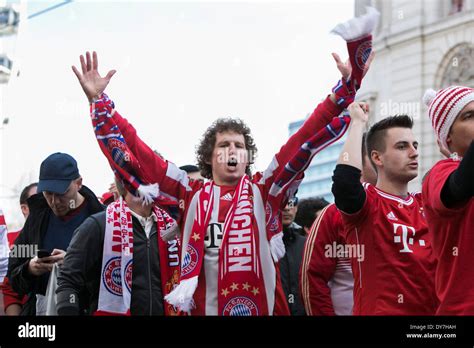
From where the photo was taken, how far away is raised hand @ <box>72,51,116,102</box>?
4.64 m

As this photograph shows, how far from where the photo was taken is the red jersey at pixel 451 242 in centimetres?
330

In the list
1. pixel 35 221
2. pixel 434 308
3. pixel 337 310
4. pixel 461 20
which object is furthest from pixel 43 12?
pixel 461 20

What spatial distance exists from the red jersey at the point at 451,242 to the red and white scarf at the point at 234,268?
3.63ft

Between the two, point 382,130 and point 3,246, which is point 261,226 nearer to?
point 382,130

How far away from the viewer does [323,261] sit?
5.16 m

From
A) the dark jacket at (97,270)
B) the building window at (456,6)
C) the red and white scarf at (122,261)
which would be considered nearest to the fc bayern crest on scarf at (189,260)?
the red and white scarf at (122,261)

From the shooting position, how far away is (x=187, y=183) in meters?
4.62

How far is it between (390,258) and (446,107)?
0.98m

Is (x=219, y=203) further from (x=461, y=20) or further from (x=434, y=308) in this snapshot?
(x=461, y=20)

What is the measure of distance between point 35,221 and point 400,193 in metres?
2.23

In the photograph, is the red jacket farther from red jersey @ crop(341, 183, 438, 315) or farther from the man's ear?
red jersey @ crop(341, 183, 438, 315)

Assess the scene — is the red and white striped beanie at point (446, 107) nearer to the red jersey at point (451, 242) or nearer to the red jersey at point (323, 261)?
the red jersey at point (451, 242)

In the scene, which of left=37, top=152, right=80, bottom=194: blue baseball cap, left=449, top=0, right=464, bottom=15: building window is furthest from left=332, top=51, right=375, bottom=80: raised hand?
left=449, top=0, right=464, bottom=15: building window

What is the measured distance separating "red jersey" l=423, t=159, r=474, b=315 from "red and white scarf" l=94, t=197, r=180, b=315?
67.6 inches
